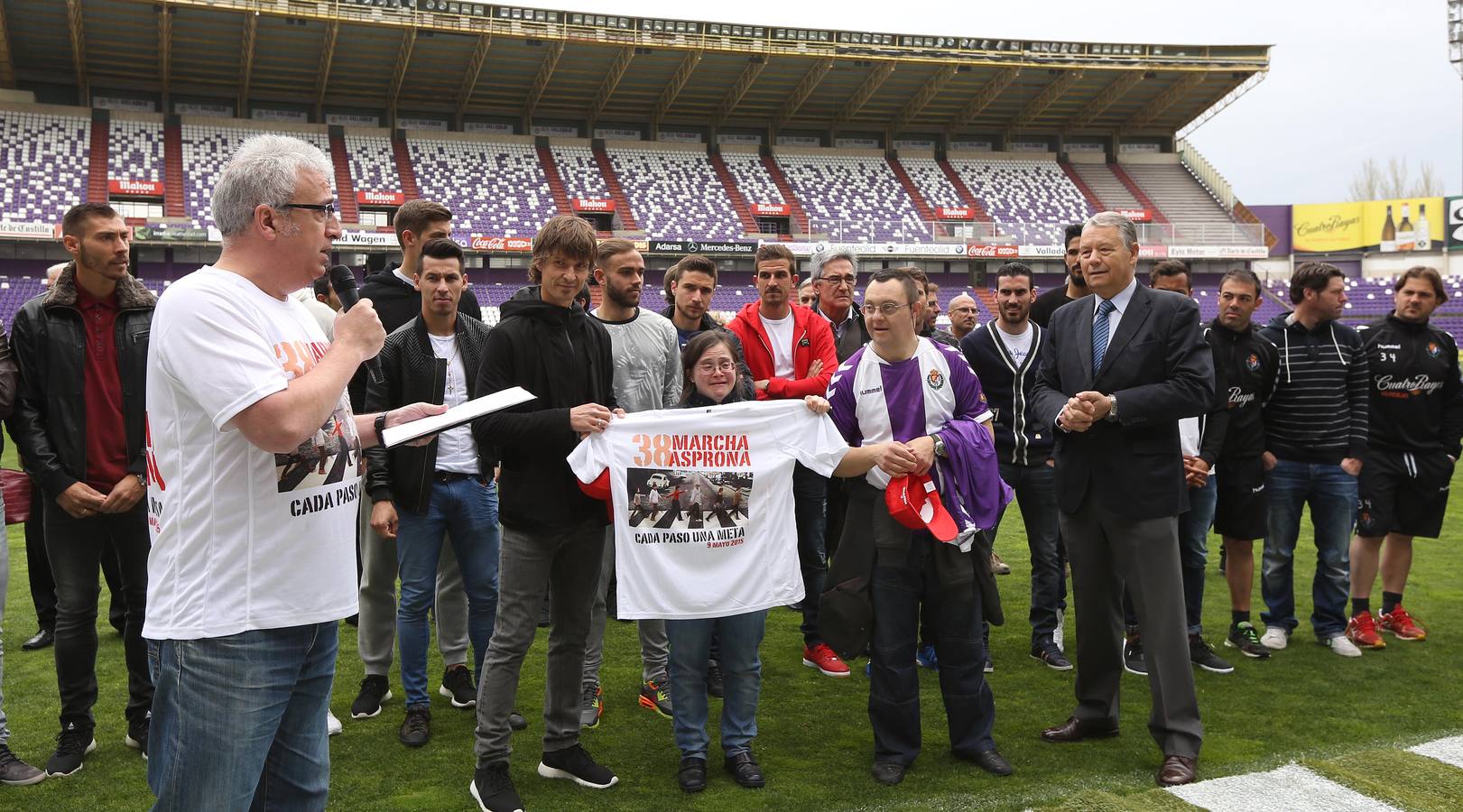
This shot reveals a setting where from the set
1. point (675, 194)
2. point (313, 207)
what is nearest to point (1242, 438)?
point (313, 207)

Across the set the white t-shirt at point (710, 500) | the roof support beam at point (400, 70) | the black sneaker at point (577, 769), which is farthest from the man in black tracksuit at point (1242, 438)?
the roof support beam at point (400, 70)

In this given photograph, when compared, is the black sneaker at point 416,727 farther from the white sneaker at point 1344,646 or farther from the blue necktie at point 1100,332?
the white sneaker at point 1344,646

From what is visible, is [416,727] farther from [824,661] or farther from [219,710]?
[219,710]

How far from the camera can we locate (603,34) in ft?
101

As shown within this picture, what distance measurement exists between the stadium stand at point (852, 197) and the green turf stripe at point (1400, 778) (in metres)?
30.3

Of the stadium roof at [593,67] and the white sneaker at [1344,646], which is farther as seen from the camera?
the stadium roof at [593,67]

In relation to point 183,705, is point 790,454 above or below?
above

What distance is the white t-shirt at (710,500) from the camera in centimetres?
365

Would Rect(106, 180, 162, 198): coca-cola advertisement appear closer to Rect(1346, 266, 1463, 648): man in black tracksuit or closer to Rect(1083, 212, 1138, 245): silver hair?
Rect(1083, 212, 1138, 245): silver hair

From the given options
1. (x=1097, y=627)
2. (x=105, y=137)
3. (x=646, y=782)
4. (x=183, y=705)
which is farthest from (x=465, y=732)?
(x=105, y=137)

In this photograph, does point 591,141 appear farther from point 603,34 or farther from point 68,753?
point 68,753

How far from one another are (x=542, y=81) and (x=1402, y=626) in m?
31.2

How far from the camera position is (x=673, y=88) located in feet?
111

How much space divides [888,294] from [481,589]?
2.16 meters
